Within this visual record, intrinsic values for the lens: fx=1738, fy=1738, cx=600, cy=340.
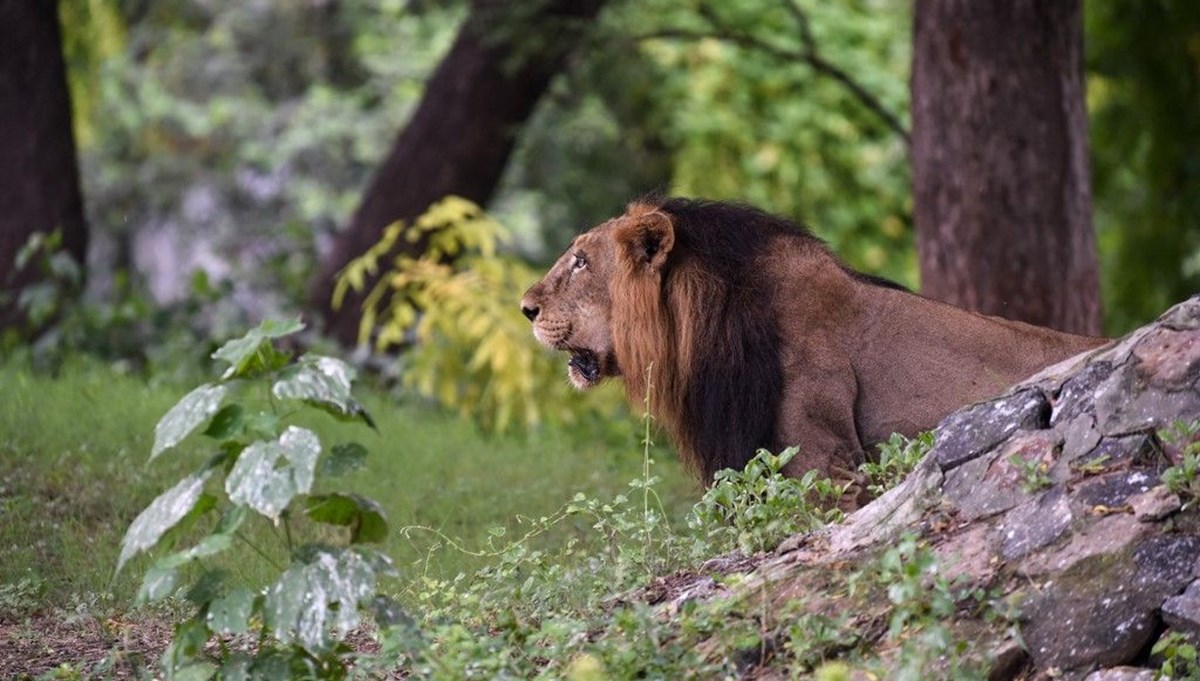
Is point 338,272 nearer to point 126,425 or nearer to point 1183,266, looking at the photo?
point 126,425

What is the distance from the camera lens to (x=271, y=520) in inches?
162

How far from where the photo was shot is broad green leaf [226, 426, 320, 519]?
13.1 ft

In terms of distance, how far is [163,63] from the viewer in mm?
16656

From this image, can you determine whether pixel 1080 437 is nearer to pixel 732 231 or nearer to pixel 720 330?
pixel 720 330

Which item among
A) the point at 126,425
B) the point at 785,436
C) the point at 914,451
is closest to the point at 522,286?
the point at 126,425

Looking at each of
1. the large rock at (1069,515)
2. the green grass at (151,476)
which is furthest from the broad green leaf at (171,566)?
the green grass at (151,476)

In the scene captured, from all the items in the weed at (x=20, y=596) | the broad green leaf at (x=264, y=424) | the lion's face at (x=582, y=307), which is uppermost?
the broad green leaf at (x=264, y=424)

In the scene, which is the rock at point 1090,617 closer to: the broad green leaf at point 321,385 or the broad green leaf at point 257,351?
the broad green leaf at point 321,385

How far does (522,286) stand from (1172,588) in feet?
23.5

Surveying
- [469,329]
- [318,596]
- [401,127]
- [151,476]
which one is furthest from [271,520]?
[401,127]

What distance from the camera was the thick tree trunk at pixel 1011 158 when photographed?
848 cm

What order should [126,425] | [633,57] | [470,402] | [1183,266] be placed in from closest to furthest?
[126,425] < [470,402] < [1183,266] < [633,57]

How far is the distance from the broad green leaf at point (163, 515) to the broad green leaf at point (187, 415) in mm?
112

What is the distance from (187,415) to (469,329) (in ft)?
20.3
